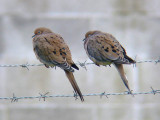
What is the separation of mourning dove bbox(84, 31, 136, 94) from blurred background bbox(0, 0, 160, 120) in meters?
1.26

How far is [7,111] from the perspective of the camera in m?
9.44

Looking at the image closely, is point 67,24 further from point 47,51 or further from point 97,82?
point 47,51

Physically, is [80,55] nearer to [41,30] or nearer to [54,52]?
[41,30]

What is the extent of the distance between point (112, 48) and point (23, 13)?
7.34ft

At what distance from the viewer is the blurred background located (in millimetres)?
8969

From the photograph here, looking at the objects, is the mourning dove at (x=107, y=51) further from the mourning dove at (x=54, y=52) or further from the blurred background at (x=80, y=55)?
the blurred background at (x=80, y=55)

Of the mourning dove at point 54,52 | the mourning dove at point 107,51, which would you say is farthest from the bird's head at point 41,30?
the mourning dove at point 107,51

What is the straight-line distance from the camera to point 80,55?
905 centimetres

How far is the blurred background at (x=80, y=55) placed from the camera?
8.97 metres

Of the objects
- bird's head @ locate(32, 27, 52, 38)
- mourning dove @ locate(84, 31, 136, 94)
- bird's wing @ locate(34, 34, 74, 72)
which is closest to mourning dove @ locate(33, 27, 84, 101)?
bird's wing @ locate(34, 34, 74, 72)

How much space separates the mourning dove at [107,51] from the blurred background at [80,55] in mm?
1257

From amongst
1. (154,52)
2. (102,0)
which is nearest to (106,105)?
(154,52)

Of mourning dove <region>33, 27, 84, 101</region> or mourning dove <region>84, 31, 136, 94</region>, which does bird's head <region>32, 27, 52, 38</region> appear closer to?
mourning dove <region>33, 27, 84, 101</region>

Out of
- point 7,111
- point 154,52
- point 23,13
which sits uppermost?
point 23,13
